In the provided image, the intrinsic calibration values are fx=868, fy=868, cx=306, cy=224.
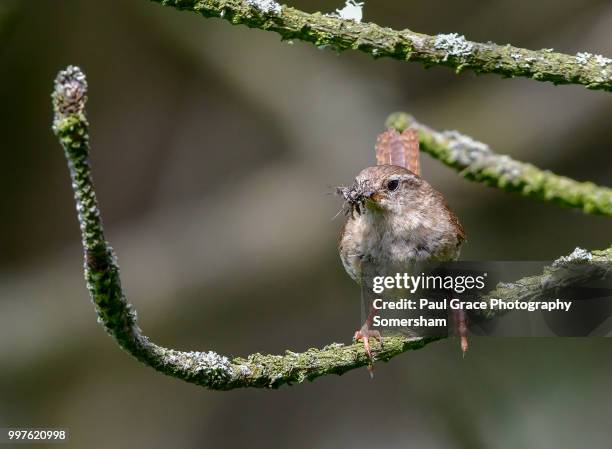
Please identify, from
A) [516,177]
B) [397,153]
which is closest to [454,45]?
[516,177]

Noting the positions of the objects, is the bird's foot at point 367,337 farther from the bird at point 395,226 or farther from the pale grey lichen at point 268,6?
the pale grey lichen at point 268,6

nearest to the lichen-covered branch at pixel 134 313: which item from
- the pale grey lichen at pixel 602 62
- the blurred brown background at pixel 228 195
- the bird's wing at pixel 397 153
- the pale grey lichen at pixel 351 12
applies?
the pale grey lichen at pixel 602 62

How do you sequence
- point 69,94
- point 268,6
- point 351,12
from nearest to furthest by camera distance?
point 69,94 → point 268,6 → point 351,12

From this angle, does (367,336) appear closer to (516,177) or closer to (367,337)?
(367,337)

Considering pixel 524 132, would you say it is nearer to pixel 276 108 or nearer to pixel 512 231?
pixel 512 231

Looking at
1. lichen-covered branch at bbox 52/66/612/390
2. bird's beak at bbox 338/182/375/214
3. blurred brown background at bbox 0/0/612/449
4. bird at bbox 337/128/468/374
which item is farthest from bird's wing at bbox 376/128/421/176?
blurred brown background at bbox 0/0/612/449

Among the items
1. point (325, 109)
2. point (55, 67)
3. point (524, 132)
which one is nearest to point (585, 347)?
point (524, 132)
